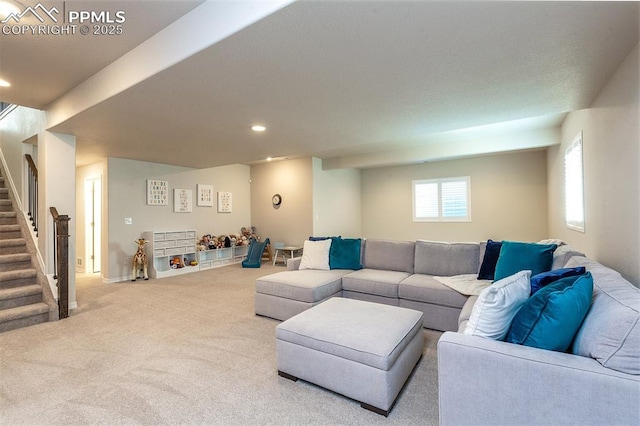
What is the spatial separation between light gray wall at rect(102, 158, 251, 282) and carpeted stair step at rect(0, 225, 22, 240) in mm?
1144

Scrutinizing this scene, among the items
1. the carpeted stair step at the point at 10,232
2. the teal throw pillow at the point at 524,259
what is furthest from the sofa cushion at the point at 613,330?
the carpeted stair step at the point at 10,232

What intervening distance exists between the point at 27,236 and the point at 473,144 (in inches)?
281

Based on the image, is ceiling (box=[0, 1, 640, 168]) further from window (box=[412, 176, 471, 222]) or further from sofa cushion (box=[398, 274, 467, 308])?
window (box=[412, 176, 471, 222])

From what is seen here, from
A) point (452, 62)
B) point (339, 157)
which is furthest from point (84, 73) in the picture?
point (339, 157)

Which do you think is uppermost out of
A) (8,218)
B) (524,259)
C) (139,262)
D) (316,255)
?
(8,218)

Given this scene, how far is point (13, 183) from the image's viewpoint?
4.99m

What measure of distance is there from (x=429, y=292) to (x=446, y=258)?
0.63 meters

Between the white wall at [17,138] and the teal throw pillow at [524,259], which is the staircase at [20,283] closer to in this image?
the white wall at [17,138]

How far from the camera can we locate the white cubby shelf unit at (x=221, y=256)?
660 centimetres

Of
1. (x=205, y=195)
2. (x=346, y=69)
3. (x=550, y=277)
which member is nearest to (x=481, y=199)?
(x=550, y=277)

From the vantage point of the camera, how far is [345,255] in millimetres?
4004

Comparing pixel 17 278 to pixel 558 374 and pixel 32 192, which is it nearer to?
pixel 32 192

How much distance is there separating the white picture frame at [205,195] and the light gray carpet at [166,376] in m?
3.37

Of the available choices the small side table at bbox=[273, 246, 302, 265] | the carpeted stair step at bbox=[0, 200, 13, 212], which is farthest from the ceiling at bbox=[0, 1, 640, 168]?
the small side table at bbox=[273, 246, 302, 265]
